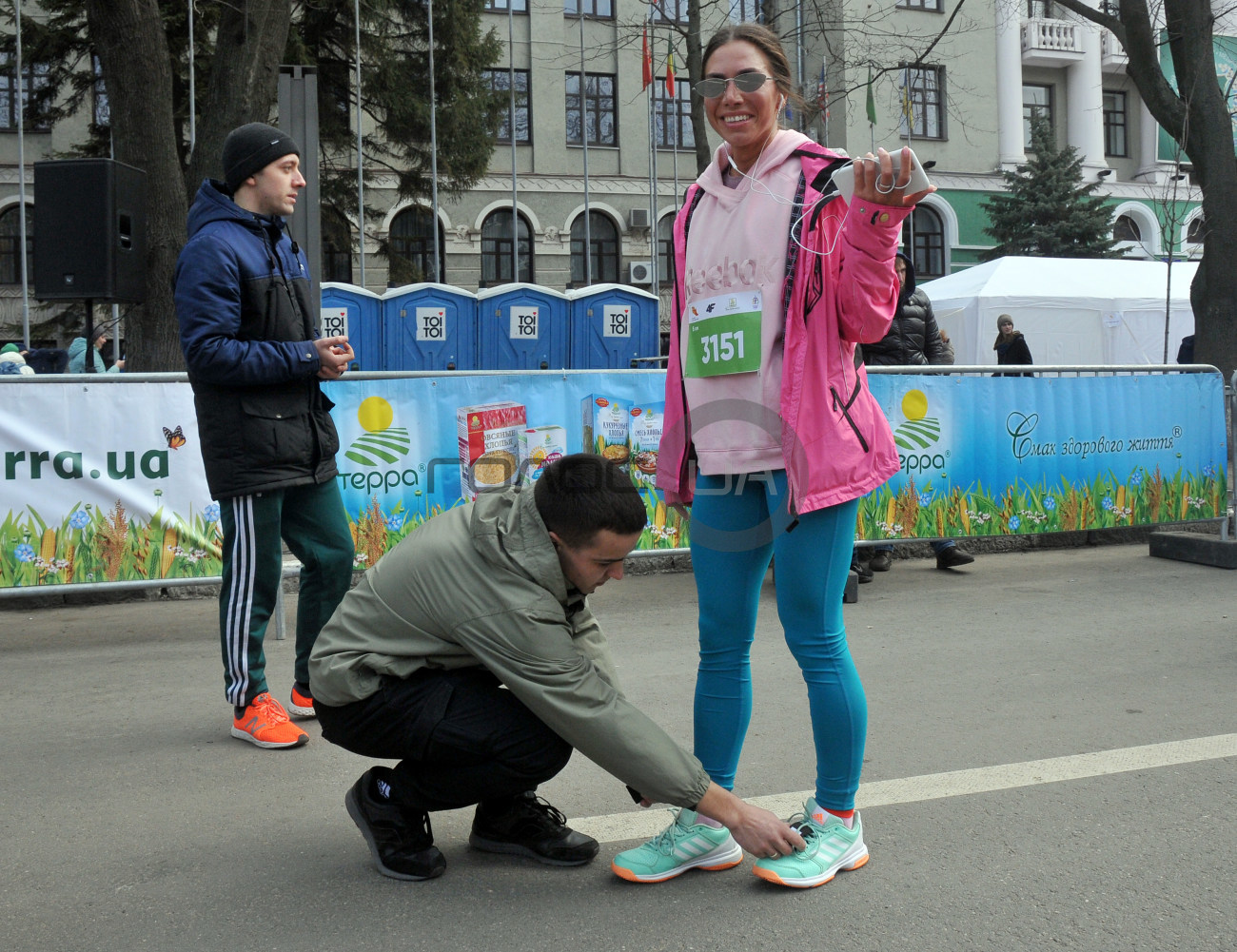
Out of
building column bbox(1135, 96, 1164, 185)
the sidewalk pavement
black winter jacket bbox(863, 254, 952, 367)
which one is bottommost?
the sidewalk pavement

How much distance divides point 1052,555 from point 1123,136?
3568cm

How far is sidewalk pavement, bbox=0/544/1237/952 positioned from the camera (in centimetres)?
261

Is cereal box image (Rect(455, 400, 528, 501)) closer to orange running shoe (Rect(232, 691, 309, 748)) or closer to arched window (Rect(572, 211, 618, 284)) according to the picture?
orange running shoe (Rect(232, 691, 309, 748))

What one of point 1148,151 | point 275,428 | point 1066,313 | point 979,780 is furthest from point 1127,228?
point 275,428

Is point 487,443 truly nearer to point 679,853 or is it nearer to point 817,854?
point 679,853

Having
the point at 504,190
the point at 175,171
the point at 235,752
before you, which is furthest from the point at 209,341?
the point at 504,190

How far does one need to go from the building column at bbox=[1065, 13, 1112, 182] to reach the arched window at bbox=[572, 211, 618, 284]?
48.3ft

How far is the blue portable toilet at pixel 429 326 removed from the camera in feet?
73.3

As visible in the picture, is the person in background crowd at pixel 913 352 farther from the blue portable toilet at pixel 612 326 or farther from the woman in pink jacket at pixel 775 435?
the blue portable toilet at pixel 612 326

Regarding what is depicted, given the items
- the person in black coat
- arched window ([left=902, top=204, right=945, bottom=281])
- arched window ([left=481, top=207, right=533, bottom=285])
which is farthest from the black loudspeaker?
arched window ([left=902, top=204, right=945, bottom=281])

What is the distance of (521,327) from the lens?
2367 centimetres

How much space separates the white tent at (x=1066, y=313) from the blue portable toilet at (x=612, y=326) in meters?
6.49

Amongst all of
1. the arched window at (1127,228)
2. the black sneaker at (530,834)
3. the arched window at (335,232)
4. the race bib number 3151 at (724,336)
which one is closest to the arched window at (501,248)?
the arched window at (335,232)

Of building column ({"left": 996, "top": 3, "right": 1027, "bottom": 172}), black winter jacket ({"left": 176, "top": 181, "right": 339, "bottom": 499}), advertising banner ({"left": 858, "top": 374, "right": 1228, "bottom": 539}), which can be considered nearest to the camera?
black winter jacket ({"left": 176, "top": 181, "right": 339, "bottom": 499})
